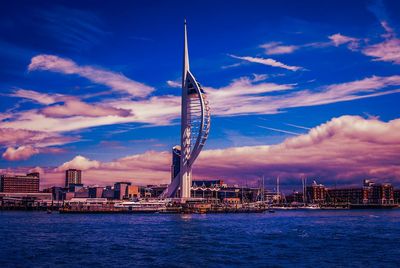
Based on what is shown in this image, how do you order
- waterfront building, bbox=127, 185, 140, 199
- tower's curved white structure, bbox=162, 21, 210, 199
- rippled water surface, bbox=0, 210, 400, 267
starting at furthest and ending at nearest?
waterfront building, bbox=127, 185, 140, 199, tower's curved white structure, bbox=162, 21, 210, 199, rippled water surface, bbox=0, 210, 400, 267

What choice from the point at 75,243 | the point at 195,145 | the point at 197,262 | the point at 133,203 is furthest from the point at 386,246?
the point at 133,203

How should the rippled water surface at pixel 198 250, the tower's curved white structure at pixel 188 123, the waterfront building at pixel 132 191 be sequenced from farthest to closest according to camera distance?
the waterfront building at pixel 132 191 → the tower's curved white structure at pixel 188 123 → the rippled water surface at pixel 198 250

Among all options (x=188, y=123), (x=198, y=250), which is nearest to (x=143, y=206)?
(x=188, y=123)

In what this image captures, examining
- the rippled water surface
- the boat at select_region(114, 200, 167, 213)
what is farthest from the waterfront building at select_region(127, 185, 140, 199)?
the rippled water surface

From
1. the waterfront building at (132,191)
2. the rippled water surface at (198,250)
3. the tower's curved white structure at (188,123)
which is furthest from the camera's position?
the waterfront building at (132,191)

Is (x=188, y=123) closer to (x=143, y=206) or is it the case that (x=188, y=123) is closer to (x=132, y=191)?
(x=143, y=206)

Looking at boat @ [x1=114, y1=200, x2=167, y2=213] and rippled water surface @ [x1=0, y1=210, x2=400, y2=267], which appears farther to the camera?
boat @ [x1=114, y1=200, x2=167, y2=213]

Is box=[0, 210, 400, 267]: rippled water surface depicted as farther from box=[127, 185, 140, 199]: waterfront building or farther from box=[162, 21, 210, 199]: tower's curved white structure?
box=[127, 185, 140, 199]: waterfront building

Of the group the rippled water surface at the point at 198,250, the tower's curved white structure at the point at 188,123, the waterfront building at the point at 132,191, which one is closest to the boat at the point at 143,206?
the tower's curved white structure at the point at 188,123

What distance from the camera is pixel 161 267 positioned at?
93.5 ft

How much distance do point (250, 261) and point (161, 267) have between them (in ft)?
17.4

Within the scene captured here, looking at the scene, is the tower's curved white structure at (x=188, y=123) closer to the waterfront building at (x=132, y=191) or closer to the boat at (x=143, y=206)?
the boat at (x=143, y=206)

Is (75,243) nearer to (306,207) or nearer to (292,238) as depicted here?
(292,238)

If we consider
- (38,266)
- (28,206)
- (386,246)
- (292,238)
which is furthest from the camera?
(28,206)
